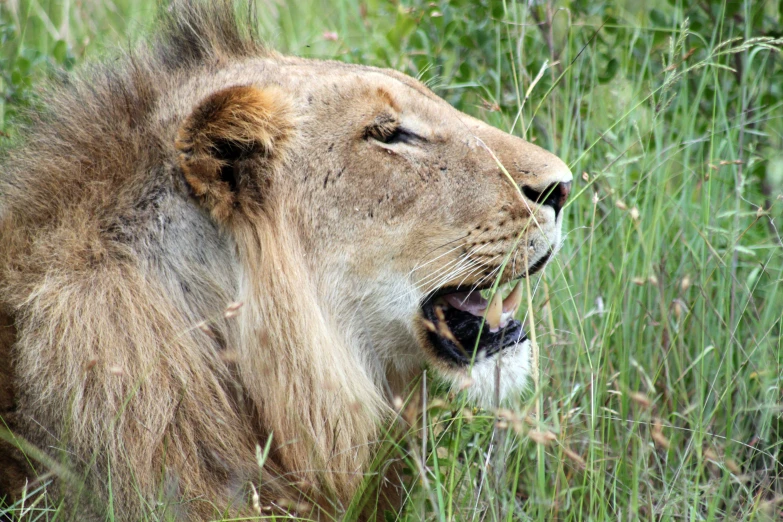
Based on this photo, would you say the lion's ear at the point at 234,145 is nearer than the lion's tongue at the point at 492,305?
Yes

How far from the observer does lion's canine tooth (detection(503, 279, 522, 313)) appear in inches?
111

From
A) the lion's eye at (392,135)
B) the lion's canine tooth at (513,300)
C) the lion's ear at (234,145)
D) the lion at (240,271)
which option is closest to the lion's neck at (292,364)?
the lion at (240,271)

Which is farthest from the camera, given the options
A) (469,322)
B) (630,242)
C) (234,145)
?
(630,242)

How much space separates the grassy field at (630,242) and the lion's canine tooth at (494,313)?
0.77ft

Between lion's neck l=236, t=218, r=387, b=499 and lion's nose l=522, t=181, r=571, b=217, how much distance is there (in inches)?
26.7

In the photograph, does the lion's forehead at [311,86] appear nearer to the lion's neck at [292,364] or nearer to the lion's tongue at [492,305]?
the lion's neck at [292,364]

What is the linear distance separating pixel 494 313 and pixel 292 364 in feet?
2.01

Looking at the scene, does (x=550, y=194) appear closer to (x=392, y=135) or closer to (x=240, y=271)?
(x=392, y=135)

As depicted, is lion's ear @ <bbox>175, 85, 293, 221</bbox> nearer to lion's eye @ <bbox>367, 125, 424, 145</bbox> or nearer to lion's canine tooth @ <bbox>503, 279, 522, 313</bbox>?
lion's eye @ <bbox>367, 125, 424, 145</bbox>

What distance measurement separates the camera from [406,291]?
267 centimetres

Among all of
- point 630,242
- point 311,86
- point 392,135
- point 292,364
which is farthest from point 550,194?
point 630,242

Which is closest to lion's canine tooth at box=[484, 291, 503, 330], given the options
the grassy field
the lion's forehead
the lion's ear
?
the grassy field

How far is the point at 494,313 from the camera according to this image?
2.73 metres

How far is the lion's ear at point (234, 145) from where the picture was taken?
2.47 meters
